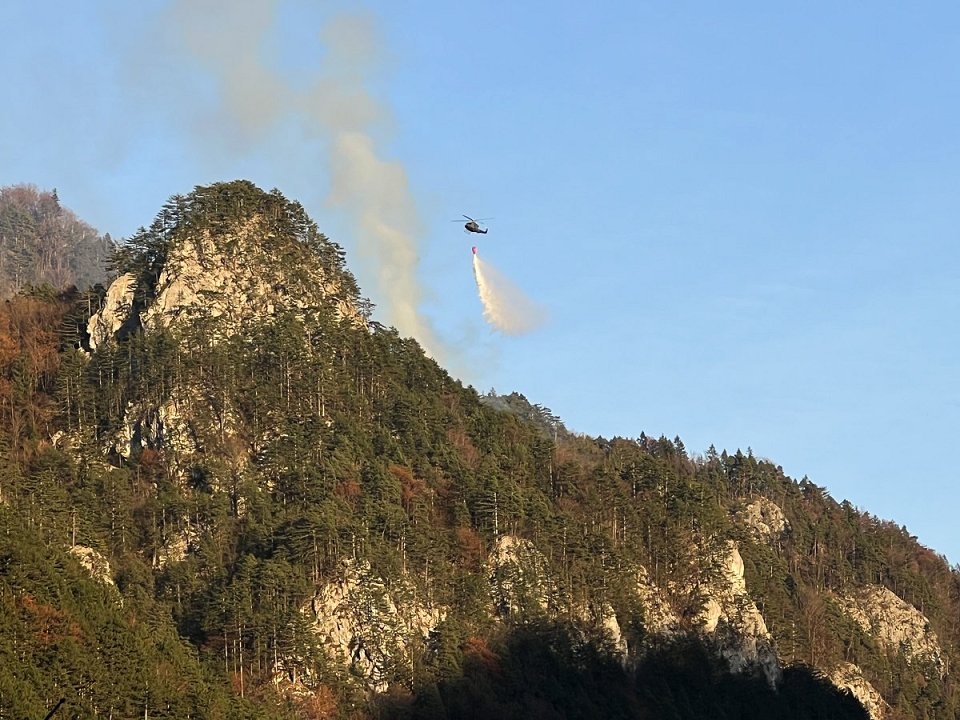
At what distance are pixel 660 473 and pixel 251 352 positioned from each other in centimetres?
4890

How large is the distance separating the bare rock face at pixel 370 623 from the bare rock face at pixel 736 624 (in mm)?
38362

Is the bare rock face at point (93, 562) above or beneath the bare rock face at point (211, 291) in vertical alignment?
beneath

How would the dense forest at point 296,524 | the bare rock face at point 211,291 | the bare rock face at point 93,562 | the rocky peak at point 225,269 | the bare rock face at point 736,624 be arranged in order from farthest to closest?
the bare rock face at point 736,624, the rocky peak at point 225,269, the bare rock face at point 211,291, the bare rock face at point 93,562, the dense forest at point 296,524

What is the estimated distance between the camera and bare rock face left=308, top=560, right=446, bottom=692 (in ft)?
401

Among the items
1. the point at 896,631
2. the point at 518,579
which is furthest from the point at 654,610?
the point at 896,631

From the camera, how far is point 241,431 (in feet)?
459

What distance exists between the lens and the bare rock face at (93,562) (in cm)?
11606

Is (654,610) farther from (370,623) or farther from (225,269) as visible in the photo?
(225,269)

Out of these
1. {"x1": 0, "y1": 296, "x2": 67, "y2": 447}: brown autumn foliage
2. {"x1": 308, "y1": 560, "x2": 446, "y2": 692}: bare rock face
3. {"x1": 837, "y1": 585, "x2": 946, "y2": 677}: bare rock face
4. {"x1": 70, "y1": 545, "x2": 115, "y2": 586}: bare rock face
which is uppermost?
{"x1": 0, "y1": 296, "x2": 67, "y2": 447}: brown autumn foliage

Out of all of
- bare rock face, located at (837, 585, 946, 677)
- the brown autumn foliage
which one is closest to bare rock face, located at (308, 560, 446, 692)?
the brown autumn foliage

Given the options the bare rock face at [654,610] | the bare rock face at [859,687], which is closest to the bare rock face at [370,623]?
the bare rock face at [654,610]

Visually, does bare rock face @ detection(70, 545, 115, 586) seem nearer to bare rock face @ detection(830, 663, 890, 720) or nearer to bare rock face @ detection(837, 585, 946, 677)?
bare rock face @ detection(830, 663, 890, 720)

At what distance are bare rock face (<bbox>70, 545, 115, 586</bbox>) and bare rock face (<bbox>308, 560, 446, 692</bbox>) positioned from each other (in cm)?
1611

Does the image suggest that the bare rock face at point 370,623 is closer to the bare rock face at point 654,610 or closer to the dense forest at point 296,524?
the dense forest at point 296,524
